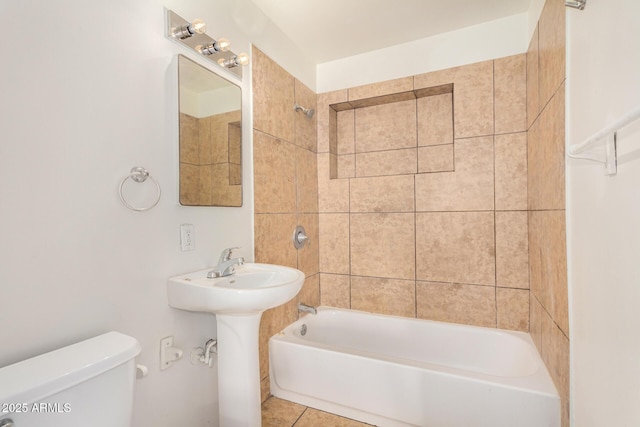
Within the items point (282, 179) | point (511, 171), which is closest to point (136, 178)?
point (282, 179)

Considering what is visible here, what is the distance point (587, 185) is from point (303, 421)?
176 centimetres

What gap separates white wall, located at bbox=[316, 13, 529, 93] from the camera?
196 centimetres

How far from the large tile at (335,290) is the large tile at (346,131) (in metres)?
1.09

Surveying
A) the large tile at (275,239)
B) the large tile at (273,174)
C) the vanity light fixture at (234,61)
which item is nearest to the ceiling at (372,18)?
the vanity light fixture at (234,61)

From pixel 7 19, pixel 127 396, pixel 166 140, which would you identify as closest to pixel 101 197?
pixel 166 140

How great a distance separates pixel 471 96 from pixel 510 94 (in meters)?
0.23

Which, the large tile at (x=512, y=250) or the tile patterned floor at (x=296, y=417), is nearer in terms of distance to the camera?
the tile patterned floor at (x=296, y=417)

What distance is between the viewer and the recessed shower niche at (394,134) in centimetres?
229

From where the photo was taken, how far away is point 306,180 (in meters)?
2.36

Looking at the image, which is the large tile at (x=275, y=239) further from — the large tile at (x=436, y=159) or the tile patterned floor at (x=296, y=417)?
the large tile at (x=436, y=159)

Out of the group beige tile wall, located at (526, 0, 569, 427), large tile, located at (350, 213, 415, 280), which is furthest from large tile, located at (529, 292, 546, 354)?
large tile, located at (350, 213, 415, 280)

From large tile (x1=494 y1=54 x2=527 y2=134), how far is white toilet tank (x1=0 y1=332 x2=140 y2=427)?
2.33 m

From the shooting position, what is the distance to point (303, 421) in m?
1.68

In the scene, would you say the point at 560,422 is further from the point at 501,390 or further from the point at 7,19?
the point at 7,19
